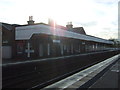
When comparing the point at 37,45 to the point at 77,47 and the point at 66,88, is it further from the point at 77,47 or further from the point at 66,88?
the point at 66,88

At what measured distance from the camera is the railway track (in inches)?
393

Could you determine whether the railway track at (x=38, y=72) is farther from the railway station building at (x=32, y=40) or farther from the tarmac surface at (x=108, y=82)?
the railway station building at (x=32, y=40)

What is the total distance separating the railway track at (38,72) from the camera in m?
9.98

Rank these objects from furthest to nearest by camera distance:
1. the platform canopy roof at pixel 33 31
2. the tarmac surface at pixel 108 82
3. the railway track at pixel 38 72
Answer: the platform canopy roof at pixel 33 31 → the railway track at pixel 38 72 → the tarmac surface at pixel 108 82

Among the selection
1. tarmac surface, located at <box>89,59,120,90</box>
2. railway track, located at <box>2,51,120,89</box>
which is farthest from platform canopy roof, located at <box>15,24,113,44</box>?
tarmac surface, located at <box>89,59,120,90</box>

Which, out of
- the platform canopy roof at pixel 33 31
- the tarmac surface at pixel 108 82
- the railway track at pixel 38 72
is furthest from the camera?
the platform canopy roof at pixel 33 31

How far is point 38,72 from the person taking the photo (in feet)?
46.7

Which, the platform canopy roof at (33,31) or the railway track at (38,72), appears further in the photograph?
the platform canopy roof at (33,31)

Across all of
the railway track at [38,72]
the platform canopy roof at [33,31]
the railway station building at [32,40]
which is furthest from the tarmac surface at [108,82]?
the railway station building at [32,40]

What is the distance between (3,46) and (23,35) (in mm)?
5254

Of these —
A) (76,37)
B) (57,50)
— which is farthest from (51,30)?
(76,37)

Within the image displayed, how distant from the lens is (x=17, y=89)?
8602mm

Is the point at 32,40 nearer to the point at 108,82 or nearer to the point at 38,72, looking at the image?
the point at 38,72

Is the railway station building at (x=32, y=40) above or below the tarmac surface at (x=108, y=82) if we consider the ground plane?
above
